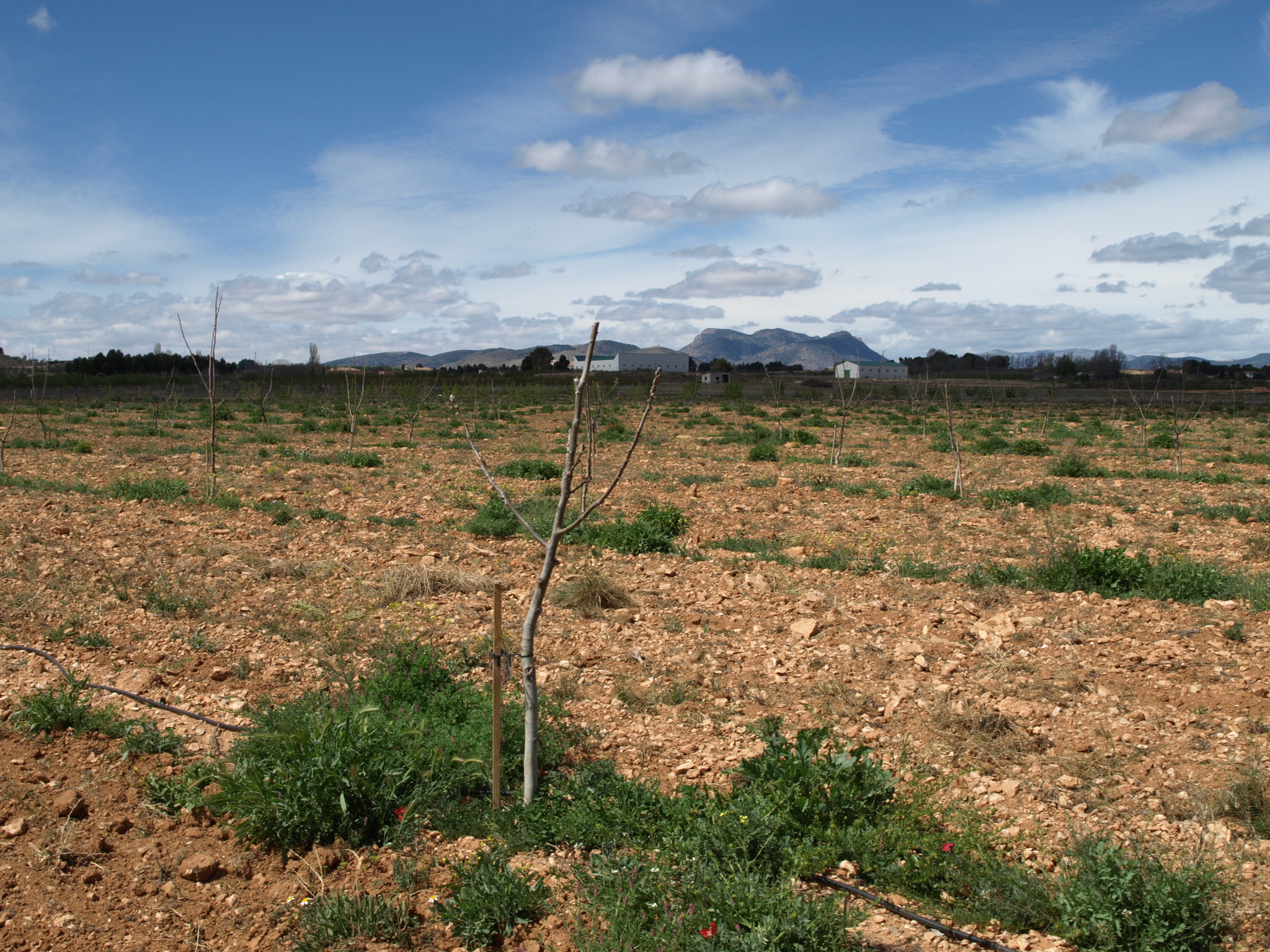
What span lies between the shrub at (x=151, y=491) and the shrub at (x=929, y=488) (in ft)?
33.4

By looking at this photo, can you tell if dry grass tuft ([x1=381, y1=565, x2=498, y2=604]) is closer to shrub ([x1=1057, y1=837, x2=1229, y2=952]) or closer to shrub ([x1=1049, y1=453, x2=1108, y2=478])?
shrub ([x1=1057, y1=837, x2=1229, y2=952])

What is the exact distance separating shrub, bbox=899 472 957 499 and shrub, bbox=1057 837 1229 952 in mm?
9286

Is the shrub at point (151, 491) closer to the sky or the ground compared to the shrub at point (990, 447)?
closer to the ground

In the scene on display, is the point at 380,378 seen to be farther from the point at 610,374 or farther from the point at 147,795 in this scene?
the point at 147,795

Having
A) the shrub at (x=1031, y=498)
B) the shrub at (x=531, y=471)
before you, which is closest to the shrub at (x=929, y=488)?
the shrub at (x=1031, y=498)

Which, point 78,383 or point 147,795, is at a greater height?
point 78,383

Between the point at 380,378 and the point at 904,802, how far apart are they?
43.2 metres

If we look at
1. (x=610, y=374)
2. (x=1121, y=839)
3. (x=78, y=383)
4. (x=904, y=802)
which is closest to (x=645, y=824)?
(x=904, y=802)

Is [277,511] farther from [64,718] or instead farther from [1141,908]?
[1141,908]

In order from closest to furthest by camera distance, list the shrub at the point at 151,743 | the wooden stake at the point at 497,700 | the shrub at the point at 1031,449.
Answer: the wooden stake at the point at 497,700
the shrub at the point at 151,743
the shrub at the point at 1031,449

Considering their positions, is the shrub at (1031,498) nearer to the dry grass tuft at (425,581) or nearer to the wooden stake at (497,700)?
the dry grass tuft at (425,581)

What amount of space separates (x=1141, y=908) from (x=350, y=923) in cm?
277

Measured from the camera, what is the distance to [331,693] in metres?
4.64

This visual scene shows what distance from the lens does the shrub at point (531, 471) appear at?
516 inches
